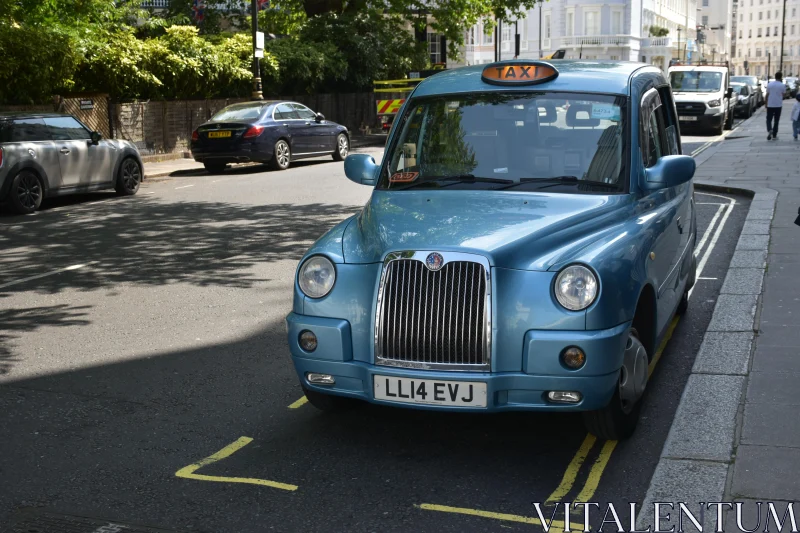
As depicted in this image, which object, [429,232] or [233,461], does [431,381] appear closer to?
[429,232]

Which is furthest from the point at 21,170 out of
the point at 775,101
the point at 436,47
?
the point at 436,47

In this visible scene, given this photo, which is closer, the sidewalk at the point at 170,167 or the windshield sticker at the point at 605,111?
→ the windshield sticker at the point at 605,111

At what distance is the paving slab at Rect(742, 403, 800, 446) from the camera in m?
4.85

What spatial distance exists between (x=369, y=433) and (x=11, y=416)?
6.62 feet

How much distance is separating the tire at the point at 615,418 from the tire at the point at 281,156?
17.8 metres

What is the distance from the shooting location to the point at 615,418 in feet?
16.4

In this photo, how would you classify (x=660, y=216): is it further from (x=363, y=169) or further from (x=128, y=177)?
(x=128, y=177)

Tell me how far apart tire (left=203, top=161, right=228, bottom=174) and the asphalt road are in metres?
12.8

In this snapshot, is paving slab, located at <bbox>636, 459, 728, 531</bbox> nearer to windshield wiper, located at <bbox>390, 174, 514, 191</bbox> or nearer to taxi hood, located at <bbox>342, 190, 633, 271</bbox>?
taxi hood, located at <bbox>342, 190, 633, 271</bbox>

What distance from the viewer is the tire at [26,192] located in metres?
14.9

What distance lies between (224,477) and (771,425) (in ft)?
8.78

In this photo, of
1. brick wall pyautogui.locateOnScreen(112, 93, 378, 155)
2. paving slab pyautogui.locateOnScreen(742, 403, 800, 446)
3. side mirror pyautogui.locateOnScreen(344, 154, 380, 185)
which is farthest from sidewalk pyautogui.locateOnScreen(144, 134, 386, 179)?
paving slab pyautogui.locateOnScreen(742, 403, 800, 446)

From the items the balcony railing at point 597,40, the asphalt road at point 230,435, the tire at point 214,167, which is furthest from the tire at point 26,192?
the balcony railing at point 597,40

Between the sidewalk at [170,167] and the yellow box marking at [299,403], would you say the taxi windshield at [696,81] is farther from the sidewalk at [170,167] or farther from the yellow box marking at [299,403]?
the yellow box marking at [299,403]
